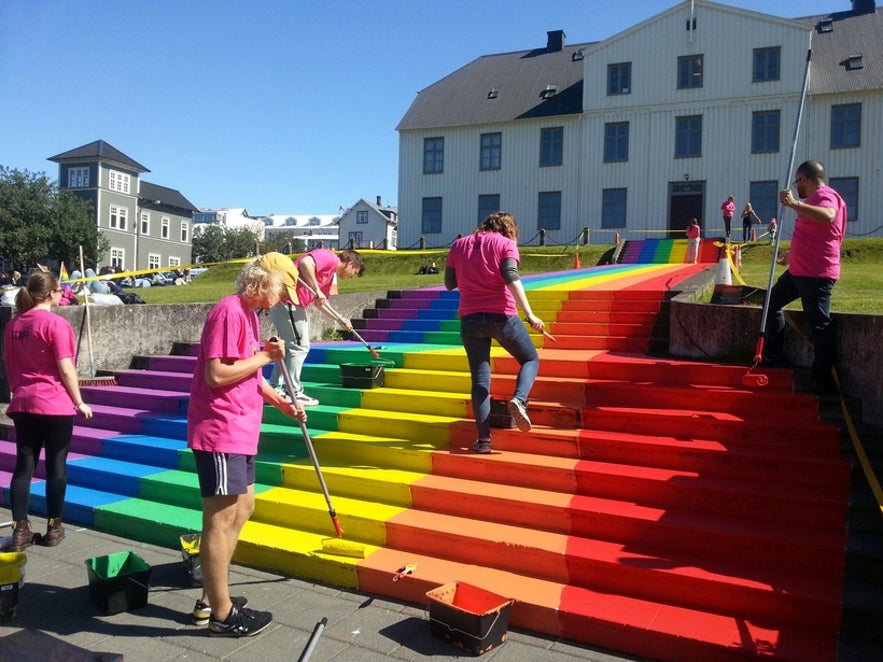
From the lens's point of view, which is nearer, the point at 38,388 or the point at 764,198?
the point at 38,388

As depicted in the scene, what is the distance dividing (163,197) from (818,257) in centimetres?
6970

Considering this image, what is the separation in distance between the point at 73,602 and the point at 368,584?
5.89 ft

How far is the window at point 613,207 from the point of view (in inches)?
1267

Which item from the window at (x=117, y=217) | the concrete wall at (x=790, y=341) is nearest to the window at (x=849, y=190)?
the concrete wall at (x=790, y=341)

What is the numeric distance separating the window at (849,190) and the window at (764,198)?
222 centimetres

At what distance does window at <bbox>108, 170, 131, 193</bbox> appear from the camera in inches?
2379

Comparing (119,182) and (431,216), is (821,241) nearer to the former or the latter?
(431,216)

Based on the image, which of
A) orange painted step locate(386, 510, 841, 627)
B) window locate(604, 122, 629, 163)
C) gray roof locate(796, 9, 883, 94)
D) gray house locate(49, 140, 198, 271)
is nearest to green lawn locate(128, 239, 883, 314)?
orange painted step locate(386, 510, 841, 627)

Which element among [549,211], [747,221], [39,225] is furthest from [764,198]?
[39,225]

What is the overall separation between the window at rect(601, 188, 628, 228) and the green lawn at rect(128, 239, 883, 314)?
4.60 meters

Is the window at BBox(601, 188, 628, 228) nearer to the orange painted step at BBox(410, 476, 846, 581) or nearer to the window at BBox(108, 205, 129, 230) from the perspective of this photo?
the orange painted step at BBox(410, 476, 846, 581)

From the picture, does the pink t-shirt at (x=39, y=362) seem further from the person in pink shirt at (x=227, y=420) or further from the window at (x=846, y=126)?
the window at (x=846, y=126)

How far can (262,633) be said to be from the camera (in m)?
3.91

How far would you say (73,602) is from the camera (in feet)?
14.2
